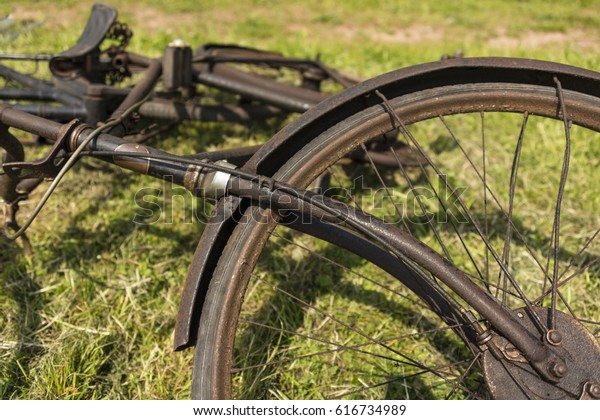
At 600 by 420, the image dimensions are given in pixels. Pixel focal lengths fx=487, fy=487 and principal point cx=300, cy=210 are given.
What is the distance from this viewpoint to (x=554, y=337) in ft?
5.28

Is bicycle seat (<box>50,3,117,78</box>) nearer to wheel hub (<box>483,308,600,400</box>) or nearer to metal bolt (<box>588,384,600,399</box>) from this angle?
wheel hub (<box>483,308,600,400</box>)

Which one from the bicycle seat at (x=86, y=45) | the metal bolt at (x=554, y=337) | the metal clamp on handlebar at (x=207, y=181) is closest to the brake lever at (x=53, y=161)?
the metal clamp on handlebar at (x=207, y=181)

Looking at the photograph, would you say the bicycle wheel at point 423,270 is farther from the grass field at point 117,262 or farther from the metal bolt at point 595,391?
the grass field at point 117,262

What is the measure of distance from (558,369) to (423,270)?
2.58 feet

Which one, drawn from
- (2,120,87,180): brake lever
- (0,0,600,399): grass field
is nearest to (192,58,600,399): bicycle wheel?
(0,0,600,399): grass field

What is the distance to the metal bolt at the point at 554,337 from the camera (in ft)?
5.27

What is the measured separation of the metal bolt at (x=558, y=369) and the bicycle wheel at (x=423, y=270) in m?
0.06

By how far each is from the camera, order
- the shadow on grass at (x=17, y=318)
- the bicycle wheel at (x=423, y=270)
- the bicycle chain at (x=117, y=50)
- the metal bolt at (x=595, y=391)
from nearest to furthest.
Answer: the metal bolt at (x=595, y=391) < the bicycle wheel at (x=423, y=270) < the shadow on grass at (x=17, y=318) < the bicycle chain at (x=117, y=50)

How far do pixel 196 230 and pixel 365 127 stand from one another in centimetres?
164

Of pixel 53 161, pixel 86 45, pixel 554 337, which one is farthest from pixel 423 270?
pixel 86 45

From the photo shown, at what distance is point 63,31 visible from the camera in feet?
18.6

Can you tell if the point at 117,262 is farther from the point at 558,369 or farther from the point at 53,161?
the point at 558,369

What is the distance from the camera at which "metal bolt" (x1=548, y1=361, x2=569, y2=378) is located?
5.09 feet
